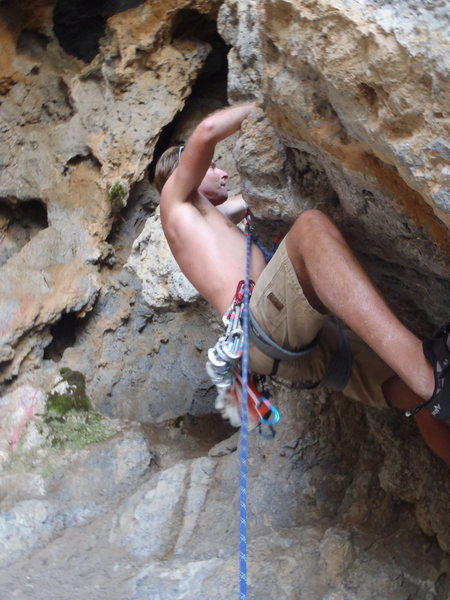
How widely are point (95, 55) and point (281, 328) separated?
12.3ft

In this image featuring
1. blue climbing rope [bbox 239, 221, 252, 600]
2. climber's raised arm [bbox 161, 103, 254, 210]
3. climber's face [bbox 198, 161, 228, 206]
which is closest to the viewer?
blue climbing rope [bbox 239, 221, 252, 600]

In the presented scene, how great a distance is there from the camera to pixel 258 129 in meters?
2.39

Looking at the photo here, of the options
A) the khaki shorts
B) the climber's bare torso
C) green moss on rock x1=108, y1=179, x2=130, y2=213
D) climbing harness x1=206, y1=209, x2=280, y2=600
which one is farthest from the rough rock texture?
climbing harness x1=206, y1=209, x2=280, y2=600

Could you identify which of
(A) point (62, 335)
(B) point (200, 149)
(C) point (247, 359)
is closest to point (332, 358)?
(C) point (247, 359)

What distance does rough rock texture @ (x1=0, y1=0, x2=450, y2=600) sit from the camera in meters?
1.73

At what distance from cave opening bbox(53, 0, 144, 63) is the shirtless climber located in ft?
8.69

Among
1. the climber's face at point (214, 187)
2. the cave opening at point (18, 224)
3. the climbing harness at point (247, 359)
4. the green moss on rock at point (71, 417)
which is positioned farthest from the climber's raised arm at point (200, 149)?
the cave opening at point (18, 224)

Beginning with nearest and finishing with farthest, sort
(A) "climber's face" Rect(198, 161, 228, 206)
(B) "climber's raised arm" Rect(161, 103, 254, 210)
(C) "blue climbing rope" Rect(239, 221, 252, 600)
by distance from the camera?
(C) "blue climbing rope" Rect(239, 221, 252, 600) < (B) "climber's raised arm" Rect(161, 103, 254, 210) < (A) "climber's face" Rect(198, 161, 228, 206)

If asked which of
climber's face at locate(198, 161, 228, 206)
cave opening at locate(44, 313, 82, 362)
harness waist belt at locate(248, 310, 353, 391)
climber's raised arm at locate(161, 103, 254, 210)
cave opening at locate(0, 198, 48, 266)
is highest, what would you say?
climber's raised arm at locate(161, 103, 254, 210)

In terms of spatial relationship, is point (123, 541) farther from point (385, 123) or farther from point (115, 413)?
point (385, 123)

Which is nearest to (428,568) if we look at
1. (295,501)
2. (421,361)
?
(295,501)

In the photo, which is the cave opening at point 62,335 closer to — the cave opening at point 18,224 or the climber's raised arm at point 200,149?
the cave opening at point 18,224

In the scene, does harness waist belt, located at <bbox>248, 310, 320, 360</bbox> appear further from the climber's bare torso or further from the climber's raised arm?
the climber's raised arm

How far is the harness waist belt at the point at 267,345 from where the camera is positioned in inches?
90.6
